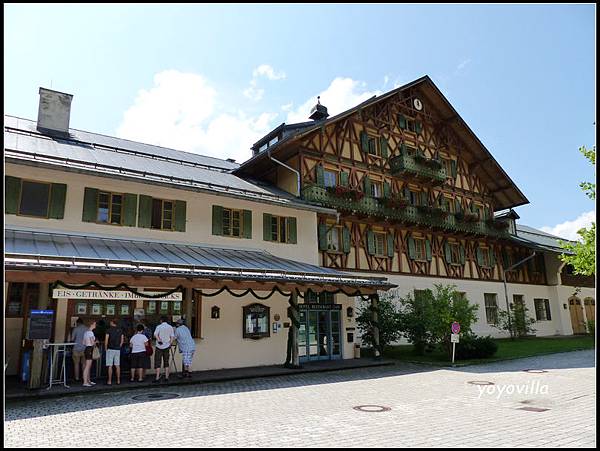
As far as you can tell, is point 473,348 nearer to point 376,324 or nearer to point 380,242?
point 376,324

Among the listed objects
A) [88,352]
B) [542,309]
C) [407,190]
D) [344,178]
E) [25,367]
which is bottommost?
[25,367]

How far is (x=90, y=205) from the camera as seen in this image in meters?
14.5

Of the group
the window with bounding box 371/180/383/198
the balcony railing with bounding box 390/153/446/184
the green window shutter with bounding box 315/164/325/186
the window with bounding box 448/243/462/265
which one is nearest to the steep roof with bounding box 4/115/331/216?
the green window shutter with bounding box 315/164/325/186

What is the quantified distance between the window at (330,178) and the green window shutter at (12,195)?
12.9 m

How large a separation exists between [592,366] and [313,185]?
1228 cm

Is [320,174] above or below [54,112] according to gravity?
below

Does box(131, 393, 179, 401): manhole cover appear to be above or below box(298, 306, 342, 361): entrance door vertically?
below

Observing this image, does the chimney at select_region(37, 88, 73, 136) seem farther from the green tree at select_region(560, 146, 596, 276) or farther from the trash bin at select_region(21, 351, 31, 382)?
the green tree at select_region(560, 146, 596, 276)

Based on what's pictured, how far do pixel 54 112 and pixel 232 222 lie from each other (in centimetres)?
861

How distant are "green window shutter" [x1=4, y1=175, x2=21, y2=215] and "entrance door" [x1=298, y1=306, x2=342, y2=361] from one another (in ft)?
34.1

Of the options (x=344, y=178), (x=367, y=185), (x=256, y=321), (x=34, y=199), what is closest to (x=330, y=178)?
(x=344, y=178)

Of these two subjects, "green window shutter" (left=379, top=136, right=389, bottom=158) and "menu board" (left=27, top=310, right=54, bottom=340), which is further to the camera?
"green window shutter" (left=379, top=136, right=389, bottom=158)

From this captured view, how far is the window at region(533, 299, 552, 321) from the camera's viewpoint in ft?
104

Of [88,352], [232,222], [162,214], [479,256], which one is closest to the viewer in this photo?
[88,352]
